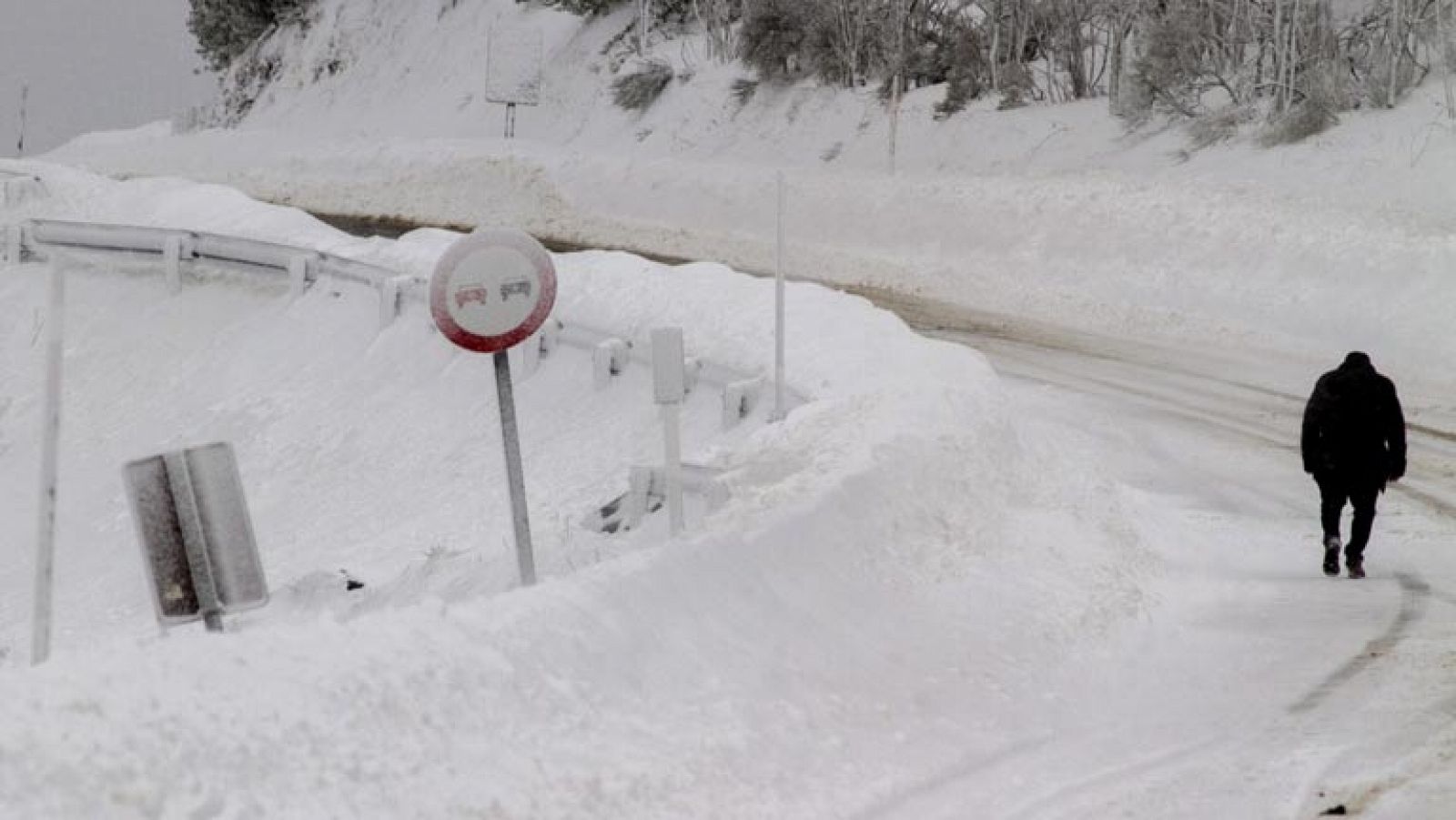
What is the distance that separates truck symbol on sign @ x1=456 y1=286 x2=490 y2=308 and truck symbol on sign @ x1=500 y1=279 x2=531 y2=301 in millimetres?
70

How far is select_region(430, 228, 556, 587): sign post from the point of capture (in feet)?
24.2

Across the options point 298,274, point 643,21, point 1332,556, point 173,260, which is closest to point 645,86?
point 643,21

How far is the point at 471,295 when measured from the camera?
7.43 m

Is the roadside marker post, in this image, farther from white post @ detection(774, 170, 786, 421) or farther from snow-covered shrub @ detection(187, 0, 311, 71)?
snow-covered shrub @ detection(187, 0, 311, 71)

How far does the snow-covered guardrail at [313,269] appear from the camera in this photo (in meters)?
13.8

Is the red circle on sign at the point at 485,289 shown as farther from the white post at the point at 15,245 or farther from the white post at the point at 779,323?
the white post at the point at 15,245

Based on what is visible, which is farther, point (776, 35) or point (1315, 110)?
point (776, 35)

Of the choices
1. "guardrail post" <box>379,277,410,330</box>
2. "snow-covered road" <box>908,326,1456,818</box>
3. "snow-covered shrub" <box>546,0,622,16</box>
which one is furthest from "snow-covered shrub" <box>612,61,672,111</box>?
"snow-covered road" <box>908,326,1456,818</box>

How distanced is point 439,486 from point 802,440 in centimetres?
628

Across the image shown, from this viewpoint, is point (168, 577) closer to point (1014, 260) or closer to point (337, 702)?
point (337, 702)

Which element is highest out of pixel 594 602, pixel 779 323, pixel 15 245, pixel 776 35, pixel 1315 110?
pixel 594 602

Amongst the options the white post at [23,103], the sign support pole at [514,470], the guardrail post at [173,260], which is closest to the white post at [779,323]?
the sign support pole at [514,470]

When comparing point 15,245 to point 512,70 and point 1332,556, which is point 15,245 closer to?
point 1332,556

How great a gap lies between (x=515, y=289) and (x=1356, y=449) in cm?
547
